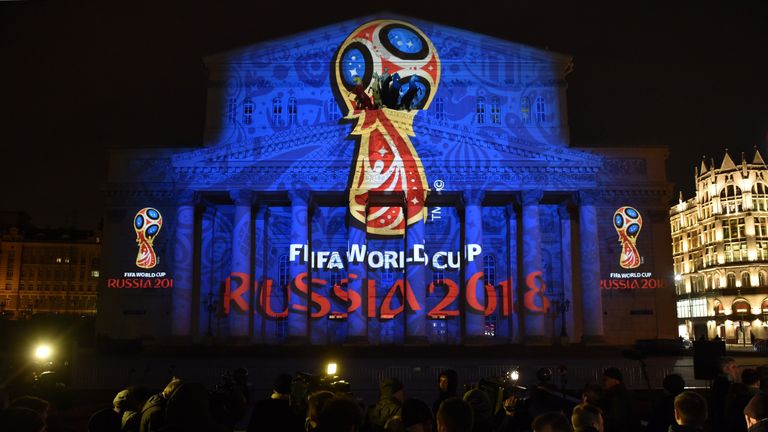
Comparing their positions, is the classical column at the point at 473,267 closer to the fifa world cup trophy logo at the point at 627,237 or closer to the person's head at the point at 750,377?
the fifa world cup trophy logo at the point at 627,237

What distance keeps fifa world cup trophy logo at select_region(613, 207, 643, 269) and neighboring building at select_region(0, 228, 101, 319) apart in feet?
312

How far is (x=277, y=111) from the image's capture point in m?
59.2

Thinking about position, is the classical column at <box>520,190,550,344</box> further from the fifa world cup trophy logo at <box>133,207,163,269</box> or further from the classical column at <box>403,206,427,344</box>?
the fifa world cup trophy logo at <box>133,207,163,269</box>

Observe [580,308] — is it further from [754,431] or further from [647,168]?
[754,431]

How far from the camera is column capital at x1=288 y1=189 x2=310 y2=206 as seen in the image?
170 ft

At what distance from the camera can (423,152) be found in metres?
52.1

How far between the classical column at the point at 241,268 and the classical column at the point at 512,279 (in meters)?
19.3

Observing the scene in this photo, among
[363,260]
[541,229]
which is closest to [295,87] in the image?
[363,260]

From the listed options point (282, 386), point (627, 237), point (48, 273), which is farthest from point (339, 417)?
point (48, 273)

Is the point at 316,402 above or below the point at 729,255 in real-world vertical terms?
below

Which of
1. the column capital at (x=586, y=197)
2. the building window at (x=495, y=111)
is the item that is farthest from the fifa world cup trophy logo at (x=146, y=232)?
the column capital at (x=586, y=197)

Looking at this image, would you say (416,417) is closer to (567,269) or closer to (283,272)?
(567,269)

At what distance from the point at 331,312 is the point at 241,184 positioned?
1222 cm

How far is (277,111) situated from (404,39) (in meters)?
11.7
